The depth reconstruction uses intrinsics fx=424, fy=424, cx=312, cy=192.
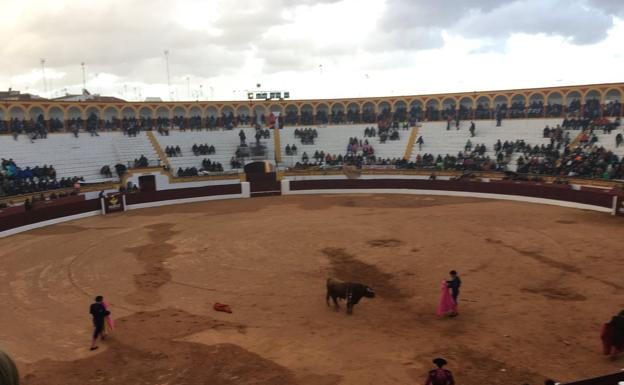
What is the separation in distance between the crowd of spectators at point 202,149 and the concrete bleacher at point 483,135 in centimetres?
1975

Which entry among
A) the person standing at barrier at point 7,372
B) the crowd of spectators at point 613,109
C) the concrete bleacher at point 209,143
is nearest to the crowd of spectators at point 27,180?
the concrete bleacher at point 209,143

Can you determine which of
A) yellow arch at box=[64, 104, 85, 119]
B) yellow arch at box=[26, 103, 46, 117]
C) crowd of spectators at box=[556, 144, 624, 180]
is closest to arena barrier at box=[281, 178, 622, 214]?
crowd of spectators at box=[556, 144, 624, 180]

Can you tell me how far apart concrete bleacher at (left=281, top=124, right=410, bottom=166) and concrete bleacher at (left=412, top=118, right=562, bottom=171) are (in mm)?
1900

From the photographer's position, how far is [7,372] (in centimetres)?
243

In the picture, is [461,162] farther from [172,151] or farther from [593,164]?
[172,151]

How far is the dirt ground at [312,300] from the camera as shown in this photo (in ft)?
28.9

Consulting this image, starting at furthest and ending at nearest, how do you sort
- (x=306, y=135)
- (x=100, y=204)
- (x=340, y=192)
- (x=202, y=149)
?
1. (x=306, y=135)
2. (x=202, y=149)
3. (x=340, y=192)
4. (x=100, y=204)

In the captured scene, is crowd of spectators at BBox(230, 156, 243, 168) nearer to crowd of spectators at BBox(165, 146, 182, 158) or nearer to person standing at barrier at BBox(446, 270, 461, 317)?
crowd of spectators at BBox(165, 146, 182, 158)

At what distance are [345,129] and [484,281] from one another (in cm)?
3528

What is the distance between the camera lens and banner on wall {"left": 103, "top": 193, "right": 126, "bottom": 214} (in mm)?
29016

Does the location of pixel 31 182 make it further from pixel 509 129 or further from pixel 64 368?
pixel 509 129

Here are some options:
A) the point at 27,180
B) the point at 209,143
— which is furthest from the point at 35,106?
the point at 209,143

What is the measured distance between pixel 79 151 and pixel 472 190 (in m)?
32.9

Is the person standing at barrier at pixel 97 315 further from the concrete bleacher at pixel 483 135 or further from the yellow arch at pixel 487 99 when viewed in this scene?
the yellow arch at pixel 487 99
